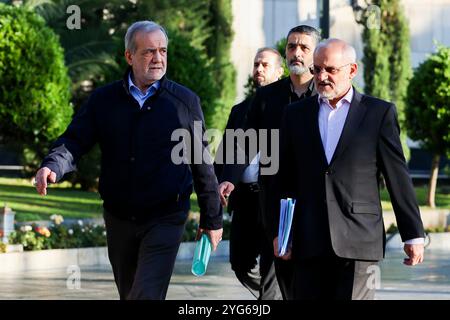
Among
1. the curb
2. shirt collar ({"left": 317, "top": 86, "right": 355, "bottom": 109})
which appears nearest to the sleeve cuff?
shirt collar ({"left": 317, "top": 86, "right": 355, "bottom": 109})

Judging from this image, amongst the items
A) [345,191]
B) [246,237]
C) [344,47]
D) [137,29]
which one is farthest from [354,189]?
[246,237]

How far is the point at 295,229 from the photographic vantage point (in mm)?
6824

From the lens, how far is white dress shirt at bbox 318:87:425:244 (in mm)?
6824

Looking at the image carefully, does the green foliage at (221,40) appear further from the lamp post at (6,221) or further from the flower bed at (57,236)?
the lamp post at (6,221)

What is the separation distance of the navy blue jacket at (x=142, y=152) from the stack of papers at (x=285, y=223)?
0.50 metres

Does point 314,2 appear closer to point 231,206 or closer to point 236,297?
point 236,297

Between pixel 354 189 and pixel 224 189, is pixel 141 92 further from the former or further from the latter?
pixel 354 189

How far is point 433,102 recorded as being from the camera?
25.6 m

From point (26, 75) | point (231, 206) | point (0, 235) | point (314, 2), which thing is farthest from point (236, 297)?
point (314, 2)

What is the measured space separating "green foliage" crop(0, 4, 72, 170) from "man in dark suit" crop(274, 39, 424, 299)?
13.9m

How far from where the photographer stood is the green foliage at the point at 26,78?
66.8 feet

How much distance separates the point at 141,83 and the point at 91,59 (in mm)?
21273

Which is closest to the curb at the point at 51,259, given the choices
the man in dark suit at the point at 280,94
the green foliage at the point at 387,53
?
the man in dark suit at the point at 280,94

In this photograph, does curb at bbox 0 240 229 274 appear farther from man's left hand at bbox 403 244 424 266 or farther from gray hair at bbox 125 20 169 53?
man's left hand at bbox 403 244 424 266
